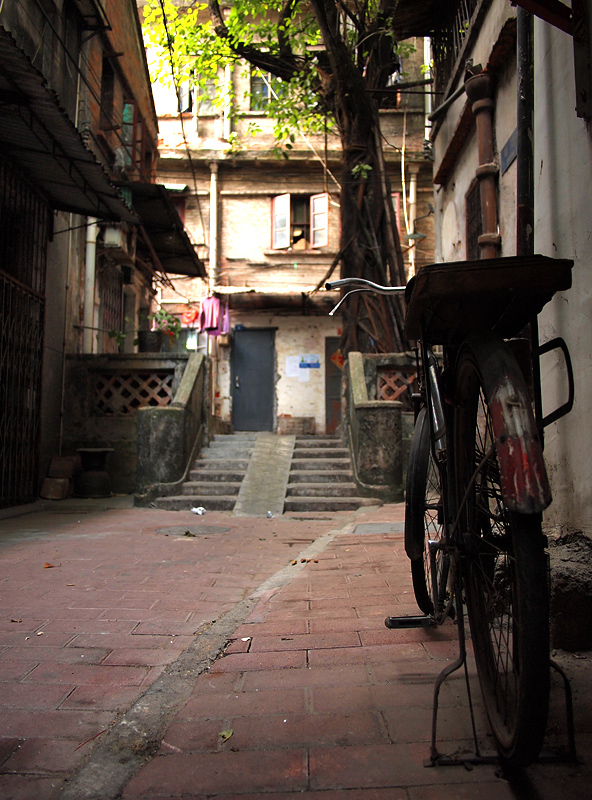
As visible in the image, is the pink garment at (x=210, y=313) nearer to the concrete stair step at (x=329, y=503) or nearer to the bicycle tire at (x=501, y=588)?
the concrete stair step at (x=329, y=503)

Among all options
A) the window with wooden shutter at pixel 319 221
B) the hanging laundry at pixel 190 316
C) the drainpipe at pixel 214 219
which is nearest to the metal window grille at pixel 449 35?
the window with wooden shutter at pixel 319 221

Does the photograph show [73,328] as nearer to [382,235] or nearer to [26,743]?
[382,235]

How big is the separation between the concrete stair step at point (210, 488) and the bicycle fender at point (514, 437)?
672 cm

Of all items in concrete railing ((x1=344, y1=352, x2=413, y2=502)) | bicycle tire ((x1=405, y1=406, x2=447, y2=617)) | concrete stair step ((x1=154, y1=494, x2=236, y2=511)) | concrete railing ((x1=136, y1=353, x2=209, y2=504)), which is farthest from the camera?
concrete railing ((x1=136, y1=353, x2=209, y2=504))

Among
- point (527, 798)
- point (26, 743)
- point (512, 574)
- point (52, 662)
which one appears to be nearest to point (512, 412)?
point (512, 574)

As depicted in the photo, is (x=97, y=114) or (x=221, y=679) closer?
(x=221, y=679)

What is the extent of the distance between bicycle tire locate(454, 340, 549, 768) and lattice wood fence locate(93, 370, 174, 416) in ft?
25.7

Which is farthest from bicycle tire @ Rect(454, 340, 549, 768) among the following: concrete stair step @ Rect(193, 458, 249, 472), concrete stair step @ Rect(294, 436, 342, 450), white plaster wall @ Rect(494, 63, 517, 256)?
concrete stair step @ Rect(294, 436, 342, 450)

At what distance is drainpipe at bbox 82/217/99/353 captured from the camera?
1006 cm

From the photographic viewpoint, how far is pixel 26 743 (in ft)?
5.67

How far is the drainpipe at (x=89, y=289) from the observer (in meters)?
10.1

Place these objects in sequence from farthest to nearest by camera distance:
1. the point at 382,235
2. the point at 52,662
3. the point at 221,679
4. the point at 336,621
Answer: the point at 382,235, the point at 336,621, the point at 52,662, the point at 221,679

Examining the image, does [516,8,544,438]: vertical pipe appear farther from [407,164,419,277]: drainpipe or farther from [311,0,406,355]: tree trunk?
[407,164,419,277]: drainpipe

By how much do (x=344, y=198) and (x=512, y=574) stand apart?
10933 millimetres
